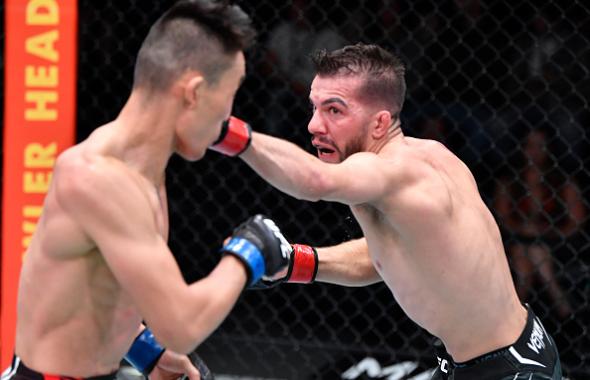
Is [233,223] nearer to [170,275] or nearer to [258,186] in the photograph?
[258,186]

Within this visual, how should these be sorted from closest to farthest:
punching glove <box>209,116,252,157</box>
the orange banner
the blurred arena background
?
1. punching glove <box>209,116,252,157</box>
2. the orange banner
3. the blurred arena background

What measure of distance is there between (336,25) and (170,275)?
6.81 feet

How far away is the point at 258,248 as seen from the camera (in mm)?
1809

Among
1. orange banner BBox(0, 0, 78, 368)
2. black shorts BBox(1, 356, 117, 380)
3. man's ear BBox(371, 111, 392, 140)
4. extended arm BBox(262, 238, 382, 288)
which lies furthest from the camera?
orange banner BBox(0, 0, 78, 368)

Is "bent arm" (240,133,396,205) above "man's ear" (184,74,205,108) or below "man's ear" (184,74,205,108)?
below

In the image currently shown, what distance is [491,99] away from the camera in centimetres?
362

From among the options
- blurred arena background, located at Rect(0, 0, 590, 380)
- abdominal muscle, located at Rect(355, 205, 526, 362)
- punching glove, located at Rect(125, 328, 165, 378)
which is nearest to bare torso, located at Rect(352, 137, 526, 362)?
abdominal muscle, located at Rect(355, 205, 526, 362)

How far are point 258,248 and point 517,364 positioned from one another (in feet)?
2.43

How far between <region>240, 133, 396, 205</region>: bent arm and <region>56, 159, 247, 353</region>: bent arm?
1.16 ft

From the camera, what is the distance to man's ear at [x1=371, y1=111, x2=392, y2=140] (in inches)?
92.7

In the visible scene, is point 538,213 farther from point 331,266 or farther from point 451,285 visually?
point 451,285

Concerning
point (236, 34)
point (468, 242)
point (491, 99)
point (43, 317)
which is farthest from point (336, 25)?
point (43, 317)

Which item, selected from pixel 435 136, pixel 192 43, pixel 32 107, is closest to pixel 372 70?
pixel 192 43

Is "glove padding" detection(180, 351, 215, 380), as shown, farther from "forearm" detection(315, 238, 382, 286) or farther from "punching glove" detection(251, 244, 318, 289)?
"forearm" detection(315, 238, 382, 286)
